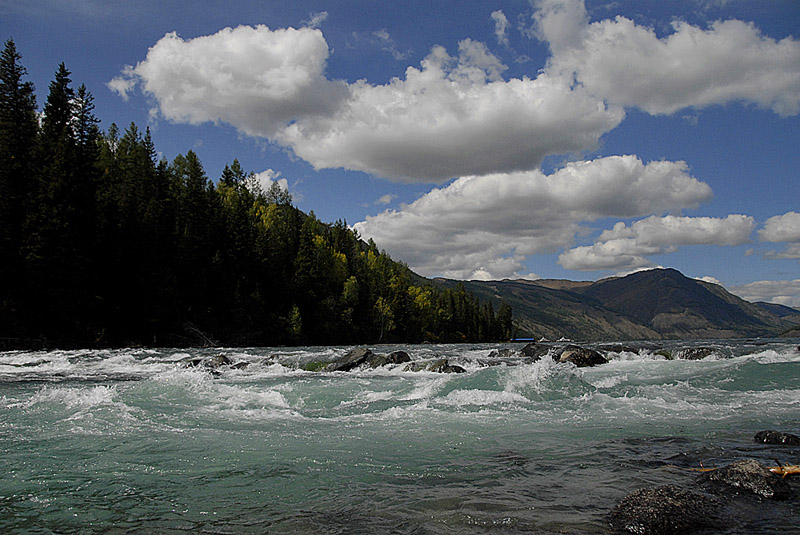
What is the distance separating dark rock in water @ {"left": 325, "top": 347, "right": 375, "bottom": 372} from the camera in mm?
23766

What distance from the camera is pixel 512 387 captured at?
15531 mm

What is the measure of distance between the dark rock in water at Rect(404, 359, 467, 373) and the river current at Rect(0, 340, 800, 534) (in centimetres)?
397

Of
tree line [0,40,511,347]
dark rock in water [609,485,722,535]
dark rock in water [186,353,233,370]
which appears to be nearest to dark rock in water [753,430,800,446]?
dark rock in water [609,485,722,535]

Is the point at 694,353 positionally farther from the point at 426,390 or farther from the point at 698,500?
the point at 698,500

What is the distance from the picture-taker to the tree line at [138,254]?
37375mm

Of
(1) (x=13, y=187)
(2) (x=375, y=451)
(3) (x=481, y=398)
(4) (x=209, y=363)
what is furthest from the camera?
(1) (x=13, y=187)

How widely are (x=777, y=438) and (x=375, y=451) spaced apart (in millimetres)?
7192

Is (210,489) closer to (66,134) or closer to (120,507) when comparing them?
(120,507)

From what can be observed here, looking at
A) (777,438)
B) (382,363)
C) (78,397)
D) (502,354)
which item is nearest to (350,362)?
(382,363)

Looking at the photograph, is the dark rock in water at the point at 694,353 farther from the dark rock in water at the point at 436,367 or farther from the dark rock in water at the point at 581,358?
the dark rock in water at the point at 436,367

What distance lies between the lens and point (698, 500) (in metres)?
5.60

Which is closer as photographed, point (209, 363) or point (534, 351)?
point (209, 363)

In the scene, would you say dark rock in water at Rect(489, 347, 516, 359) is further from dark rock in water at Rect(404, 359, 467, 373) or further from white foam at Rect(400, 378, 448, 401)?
white foam at Rect(400, 378, 448, 401)

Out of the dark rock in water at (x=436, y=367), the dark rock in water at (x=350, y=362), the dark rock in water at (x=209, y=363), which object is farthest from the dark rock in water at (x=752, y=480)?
the dark rock in water at (x=209, y=363)
